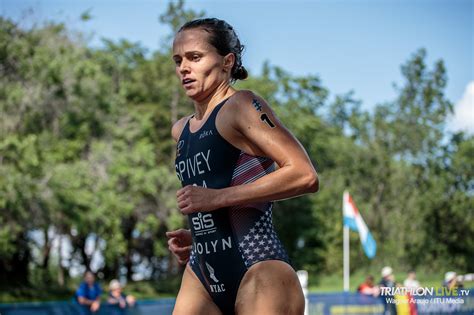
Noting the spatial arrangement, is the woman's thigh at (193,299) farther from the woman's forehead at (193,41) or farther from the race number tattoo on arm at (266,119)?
the woman's forehead at (193,41)

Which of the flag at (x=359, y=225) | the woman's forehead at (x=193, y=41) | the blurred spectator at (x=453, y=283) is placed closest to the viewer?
the woman's forehead at (x=193, y=41)

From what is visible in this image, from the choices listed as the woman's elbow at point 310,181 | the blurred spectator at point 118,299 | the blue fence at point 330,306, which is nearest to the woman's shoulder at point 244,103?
the woman's elbow at point 310,181

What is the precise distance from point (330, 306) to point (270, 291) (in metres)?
14.0

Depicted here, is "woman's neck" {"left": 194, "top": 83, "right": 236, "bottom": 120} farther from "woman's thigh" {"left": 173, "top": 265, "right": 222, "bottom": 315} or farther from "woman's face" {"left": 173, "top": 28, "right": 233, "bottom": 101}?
"woman's thigh" {"left": 173, "top": 265, "right": 222, "bottom": 315}

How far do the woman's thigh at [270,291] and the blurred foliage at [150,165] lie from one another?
1244 inches

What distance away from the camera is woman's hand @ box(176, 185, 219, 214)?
3.65 meters

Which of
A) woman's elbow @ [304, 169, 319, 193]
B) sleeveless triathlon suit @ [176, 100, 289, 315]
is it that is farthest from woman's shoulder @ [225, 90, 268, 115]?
woman's elbow @ [304, 169, 319, 193]

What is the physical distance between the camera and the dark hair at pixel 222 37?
398cm

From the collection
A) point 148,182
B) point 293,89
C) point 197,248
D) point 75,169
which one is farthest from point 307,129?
point 197,248

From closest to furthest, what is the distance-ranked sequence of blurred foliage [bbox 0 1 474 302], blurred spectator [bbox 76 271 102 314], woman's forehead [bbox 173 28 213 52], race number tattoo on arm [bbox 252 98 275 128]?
race number tattoo on arm [bbox 252 98 275 128]
woman's forehead [bbox 173 28 213 52]
blurred spectator [bbox 76 271 102 314]
blurred foliage [bbox 0 1 474 302]

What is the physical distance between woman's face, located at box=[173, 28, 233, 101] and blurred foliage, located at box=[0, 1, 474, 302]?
3127 cm

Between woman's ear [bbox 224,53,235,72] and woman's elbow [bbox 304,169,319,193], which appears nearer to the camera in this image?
woman's elbow [bbox 304,169,319,193]

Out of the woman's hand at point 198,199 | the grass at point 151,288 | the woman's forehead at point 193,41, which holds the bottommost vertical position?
the grass at point 151,288

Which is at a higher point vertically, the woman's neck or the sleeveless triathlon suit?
the woman's neck
